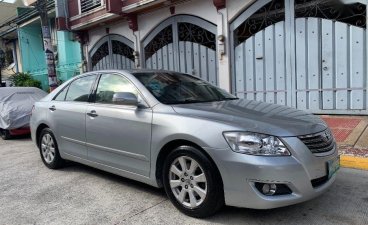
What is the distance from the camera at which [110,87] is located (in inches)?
189

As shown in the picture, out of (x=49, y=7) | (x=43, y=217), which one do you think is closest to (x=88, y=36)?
(x=49, y=7)

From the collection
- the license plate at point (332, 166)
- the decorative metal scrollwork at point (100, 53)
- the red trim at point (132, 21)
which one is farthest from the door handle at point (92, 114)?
the decorative metal scrollwork at point (100, 53)

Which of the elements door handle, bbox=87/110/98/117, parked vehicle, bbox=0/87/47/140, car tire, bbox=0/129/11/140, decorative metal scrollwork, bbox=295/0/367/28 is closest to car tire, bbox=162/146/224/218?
door handle, bbox=87/110/98/117

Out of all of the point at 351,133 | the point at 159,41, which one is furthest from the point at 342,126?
the point at 159,41

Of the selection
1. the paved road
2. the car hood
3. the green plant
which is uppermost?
the green plant

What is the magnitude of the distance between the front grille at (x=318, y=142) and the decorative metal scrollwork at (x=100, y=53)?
472 inches

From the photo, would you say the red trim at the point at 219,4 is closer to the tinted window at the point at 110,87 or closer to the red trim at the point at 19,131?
the tinted window at the point at 110,87

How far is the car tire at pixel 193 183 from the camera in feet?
11.3

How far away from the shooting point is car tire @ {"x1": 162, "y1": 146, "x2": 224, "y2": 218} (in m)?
3.44

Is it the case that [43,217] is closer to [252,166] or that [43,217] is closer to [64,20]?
[252,166]

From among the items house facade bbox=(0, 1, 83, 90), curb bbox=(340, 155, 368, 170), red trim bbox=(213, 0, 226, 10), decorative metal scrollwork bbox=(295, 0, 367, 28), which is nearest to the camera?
curb bbox=(340, 155, 368, 170)

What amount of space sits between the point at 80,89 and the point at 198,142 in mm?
2524

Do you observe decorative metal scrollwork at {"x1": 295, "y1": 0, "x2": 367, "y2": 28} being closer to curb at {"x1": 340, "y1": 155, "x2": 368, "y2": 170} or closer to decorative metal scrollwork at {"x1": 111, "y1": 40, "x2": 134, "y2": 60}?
curb at {"x1": 340, "y1": 155, "x2": 368, "y2": 170}

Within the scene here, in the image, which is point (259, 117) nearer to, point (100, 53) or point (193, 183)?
point (193, 183)
